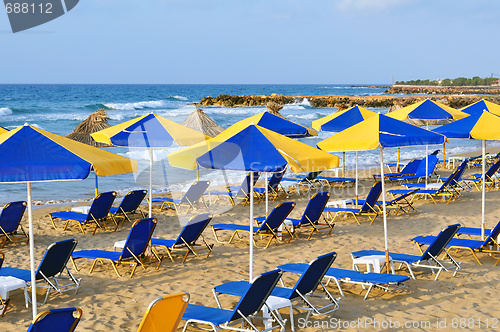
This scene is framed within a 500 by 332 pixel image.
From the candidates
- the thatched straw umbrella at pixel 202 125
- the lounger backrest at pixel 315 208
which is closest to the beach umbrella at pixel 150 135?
the lounger backrest at pixel 315 208

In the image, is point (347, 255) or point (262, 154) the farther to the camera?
point (347, 255)

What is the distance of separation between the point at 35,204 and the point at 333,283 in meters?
8.49

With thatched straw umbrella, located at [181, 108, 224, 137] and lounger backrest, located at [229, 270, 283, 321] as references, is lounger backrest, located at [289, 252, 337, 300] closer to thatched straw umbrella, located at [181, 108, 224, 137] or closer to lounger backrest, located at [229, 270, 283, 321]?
lounger backrest, located at [229, 270, 283, 321]

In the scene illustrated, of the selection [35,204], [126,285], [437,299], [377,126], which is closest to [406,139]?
[377,126]

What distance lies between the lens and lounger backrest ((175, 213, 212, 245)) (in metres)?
6.94

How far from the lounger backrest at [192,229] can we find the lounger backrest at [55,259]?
5.48ft

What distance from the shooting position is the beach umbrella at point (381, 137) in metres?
6.02

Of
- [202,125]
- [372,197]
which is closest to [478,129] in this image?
[372,197]

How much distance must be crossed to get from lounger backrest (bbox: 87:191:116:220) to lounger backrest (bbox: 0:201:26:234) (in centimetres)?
106

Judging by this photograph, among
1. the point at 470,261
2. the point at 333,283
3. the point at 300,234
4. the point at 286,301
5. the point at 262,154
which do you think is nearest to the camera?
the point at 286,301

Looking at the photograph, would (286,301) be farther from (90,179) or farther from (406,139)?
(90,179)

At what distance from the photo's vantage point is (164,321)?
151 inches

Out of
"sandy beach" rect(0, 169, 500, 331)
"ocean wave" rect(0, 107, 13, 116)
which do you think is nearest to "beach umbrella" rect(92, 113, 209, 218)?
"sandy beach" rect(0, 169, 500, 331)

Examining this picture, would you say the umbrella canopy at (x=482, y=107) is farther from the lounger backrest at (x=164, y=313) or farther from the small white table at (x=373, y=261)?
the lounger backrest at (x=164, y=313)
